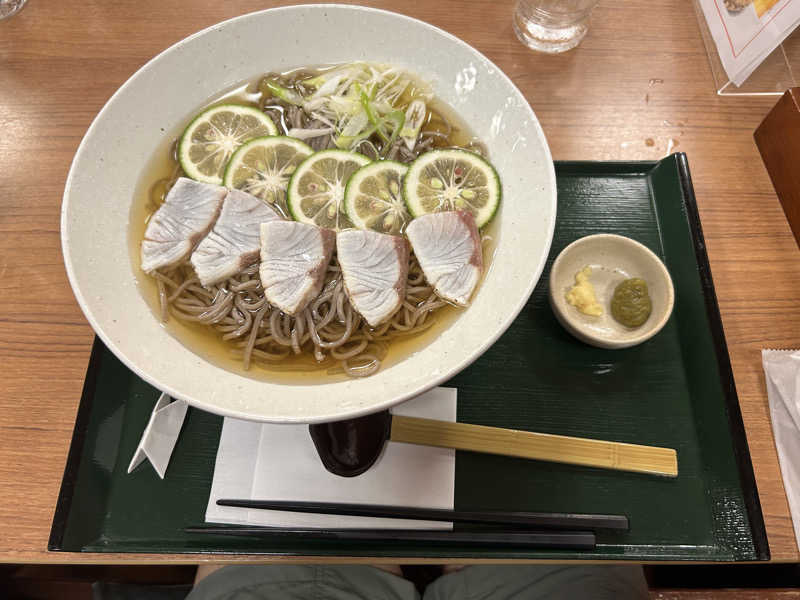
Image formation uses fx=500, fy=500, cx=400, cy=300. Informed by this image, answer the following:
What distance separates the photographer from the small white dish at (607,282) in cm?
151

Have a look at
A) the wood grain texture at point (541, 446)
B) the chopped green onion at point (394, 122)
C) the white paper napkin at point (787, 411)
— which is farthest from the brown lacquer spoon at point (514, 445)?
the chopped green onion at point (394, 122)

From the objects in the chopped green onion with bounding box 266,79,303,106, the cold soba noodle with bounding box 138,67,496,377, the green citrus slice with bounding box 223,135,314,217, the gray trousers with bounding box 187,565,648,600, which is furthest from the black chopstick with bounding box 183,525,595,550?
the chopped green onion with bounding box 266,79,303,106

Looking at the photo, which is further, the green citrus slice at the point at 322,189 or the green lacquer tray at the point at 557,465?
the green citrus slice at the point at 322,189

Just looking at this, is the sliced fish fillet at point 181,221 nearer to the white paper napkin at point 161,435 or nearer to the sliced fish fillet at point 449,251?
the white paper napkin at point 161,435

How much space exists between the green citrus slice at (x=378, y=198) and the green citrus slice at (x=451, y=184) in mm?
37

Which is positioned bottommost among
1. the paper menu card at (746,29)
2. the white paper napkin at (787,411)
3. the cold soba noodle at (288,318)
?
the white paper napkin at (787,411)

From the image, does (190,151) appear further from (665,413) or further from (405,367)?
(665,413)

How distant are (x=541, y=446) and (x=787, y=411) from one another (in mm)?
790

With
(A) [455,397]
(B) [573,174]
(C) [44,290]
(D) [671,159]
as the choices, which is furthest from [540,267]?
(C) [44,290]

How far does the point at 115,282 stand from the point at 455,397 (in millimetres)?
975

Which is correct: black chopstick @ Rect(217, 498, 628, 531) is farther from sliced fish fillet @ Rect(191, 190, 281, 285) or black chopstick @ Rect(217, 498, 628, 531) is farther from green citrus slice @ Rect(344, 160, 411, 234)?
green citrus slice @ Rect(344, 160, 411, 234)

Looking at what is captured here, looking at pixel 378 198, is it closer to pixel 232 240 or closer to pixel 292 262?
pixel 292 262

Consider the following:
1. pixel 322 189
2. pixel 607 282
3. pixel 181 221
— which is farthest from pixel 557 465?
pixel 181 221

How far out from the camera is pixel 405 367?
119cm
